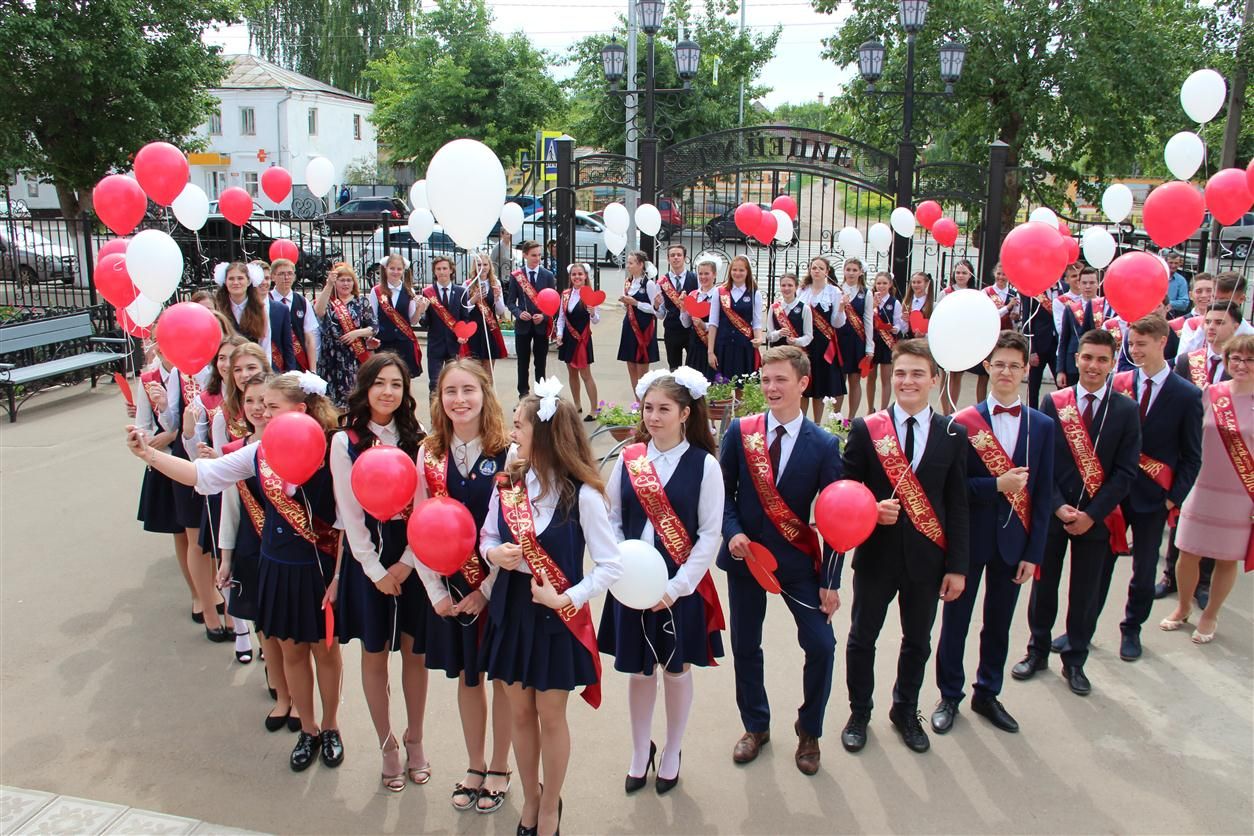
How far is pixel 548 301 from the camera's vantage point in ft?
27.8

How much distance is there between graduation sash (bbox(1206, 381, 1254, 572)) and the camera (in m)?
4.50

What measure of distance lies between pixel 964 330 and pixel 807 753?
5.64 feet

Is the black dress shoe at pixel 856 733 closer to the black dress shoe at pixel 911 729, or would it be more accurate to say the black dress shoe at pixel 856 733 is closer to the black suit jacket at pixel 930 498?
the black dress shoe at pixel 911 729

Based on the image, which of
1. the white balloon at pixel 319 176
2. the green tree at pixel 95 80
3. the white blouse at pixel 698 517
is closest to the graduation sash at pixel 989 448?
the white blouse at pixel 698 517

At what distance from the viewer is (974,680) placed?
429 cm

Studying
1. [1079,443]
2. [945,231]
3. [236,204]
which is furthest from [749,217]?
[1079,443]

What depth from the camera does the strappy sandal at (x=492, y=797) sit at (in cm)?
337

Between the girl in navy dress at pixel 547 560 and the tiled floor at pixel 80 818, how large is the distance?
118 cm

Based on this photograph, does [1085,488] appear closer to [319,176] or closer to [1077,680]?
[1077,680]

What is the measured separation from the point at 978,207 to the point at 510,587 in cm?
1099

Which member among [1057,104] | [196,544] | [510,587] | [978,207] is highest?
[1057,104]

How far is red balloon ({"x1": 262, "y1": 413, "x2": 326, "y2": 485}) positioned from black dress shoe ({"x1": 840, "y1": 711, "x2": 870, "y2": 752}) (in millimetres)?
2275

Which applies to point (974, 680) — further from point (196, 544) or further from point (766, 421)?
point (196, 544)

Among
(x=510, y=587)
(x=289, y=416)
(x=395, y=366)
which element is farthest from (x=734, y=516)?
(x=289, y=416)
